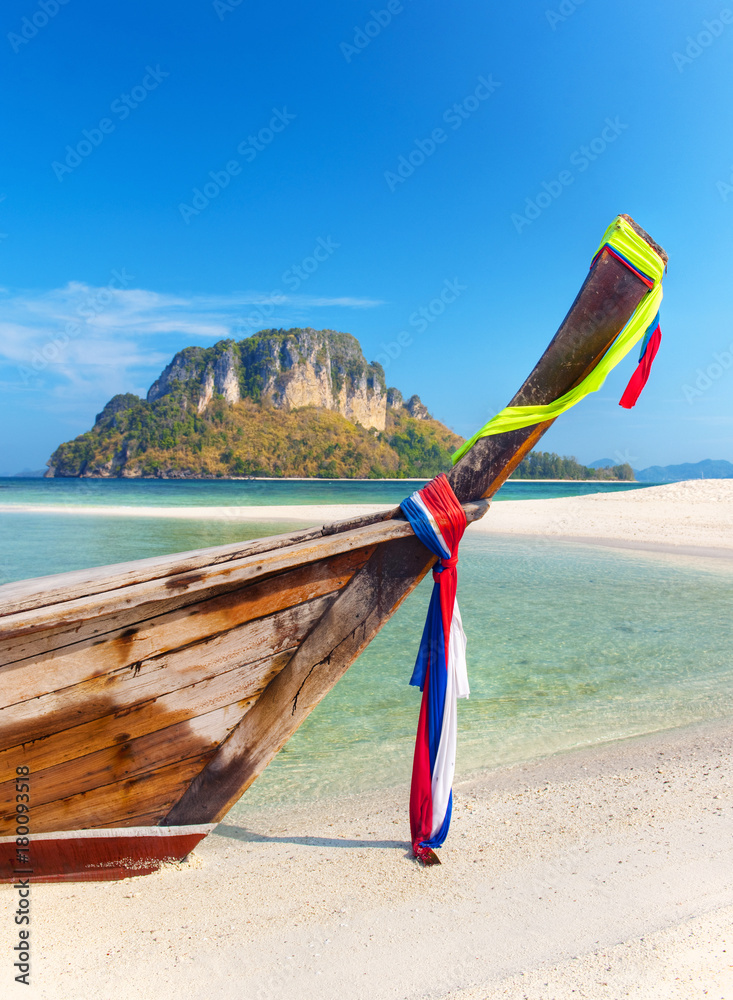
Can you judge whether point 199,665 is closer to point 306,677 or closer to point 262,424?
point 306,677

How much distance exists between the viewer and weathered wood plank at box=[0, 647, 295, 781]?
7.18ft

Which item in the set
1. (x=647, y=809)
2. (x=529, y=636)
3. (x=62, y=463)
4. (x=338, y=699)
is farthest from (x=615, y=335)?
(x=62, y=463)

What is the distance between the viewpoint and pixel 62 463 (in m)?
127

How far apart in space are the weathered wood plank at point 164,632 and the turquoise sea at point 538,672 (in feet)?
6.10

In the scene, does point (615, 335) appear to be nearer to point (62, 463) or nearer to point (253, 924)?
point (253, 924)

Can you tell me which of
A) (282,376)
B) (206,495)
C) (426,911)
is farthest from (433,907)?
(282,376)

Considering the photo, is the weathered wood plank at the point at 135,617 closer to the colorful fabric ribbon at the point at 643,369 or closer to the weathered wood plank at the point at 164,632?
the weathered wood plank at the point at 164,632

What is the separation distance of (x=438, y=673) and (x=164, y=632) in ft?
3.92

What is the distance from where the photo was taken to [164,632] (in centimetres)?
224

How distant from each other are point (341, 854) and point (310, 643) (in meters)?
1.24

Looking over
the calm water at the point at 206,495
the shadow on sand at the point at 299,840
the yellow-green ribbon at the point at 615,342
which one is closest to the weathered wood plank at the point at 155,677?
the yellow-green ribbon at the point at 615,342

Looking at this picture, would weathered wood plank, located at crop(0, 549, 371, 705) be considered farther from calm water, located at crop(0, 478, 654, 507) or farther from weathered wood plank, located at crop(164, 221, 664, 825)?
calm water, located at crop(0, 478, 654, 507)

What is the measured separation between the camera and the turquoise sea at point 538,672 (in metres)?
4.27

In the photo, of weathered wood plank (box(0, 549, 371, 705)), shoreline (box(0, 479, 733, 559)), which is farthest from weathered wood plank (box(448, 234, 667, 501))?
shoreline (box(0, 479, 733, 559))
